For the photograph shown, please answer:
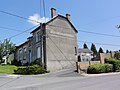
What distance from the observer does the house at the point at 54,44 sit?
33312 mm

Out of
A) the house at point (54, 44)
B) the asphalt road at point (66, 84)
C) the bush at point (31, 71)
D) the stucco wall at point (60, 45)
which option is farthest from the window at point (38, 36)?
the asphalt road at point (66, 84)

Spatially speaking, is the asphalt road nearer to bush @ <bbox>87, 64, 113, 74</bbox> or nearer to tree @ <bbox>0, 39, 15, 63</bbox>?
bush @ <bbox>87, 64, 113, 74</bbox>

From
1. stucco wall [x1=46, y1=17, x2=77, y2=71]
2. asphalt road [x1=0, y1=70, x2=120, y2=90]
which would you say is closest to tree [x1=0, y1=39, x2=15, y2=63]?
stucco wall [x1=46, y1=17, x2=77, y2=71]

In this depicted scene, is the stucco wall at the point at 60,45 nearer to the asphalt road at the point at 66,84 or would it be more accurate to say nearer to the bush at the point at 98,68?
the bush at the point at 98,68

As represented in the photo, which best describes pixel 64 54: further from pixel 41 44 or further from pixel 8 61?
pixel 8 61

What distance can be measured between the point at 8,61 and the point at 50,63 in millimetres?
21236

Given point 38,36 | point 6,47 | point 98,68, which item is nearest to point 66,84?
point 98,68

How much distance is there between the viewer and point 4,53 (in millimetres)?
46281

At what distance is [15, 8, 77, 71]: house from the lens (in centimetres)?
3331

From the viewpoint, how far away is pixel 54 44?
1363 inches

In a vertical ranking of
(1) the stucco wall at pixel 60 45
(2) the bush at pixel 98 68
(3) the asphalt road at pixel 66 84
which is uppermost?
(1) the stucco wall at pixel 60 45

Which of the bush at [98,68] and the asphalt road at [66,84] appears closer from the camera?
the asphalt road at [66,84]

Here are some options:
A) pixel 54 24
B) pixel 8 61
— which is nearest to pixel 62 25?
pixel 54 24

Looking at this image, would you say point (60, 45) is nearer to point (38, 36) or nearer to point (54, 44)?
point (54, 44)
